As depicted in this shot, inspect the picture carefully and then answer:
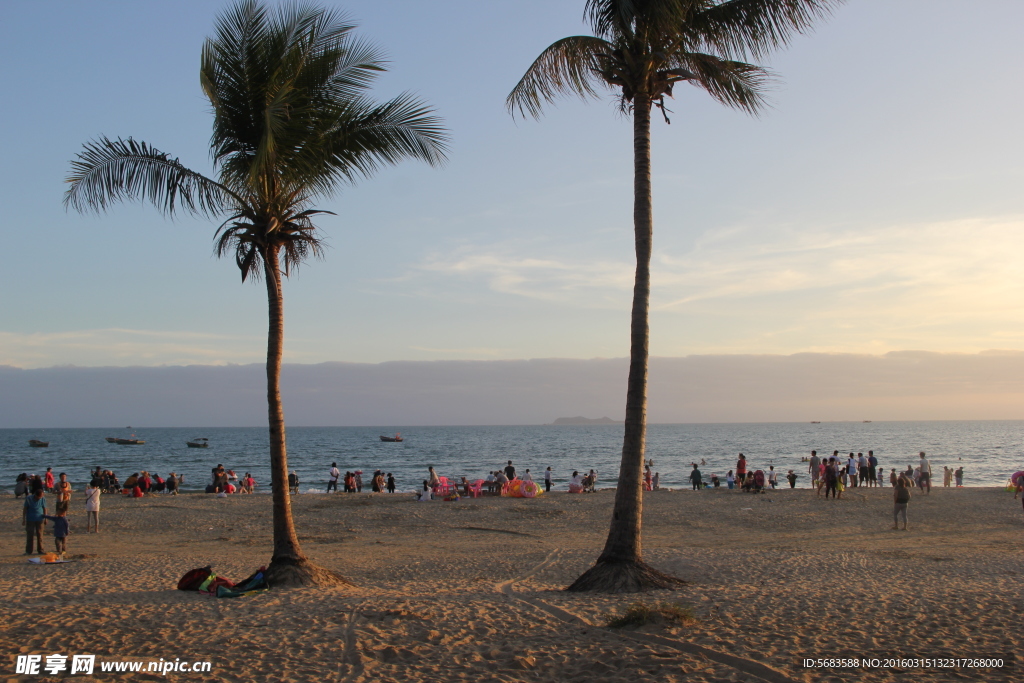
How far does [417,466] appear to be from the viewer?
69.8m

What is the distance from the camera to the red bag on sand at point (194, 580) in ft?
33.1

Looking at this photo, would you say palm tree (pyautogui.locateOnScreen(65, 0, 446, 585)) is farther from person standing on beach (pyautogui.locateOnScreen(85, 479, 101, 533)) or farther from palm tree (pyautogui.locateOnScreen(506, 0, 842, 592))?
person standing on beach (pyautogui.locateOnScreen(85, 479, 101, 533))

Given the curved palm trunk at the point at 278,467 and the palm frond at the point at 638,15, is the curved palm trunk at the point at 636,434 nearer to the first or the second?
the palm frond at the point at 638,15

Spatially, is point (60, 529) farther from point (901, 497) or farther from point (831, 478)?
point (831, 478)

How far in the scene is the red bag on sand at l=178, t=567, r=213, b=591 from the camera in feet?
33.1

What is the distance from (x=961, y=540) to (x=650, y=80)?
14397 millimetres

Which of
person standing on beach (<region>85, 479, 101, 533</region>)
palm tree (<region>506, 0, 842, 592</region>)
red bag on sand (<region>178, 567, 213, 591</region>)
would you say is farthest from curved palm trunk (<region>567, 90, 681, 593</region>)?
person standing on beach (<region>85, 479, 101, 533</region>)

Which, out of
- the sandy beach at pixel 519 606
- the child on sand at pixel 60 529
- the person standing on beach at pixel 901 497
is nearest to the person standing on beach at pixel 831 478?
the sandy beach at pixel 519 606

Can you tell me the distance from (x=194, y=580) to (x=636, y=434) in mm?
6926

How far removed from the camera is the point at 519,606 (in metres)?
9.09

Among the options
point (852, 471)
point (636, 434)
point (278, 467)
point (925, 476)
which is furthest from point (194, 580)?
point (925, 476)

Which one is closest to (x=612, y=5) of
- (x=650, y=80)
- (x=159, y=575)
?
(x=650, y=80)

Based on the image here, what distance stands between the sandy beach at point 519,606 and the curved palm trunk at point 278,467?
25.1 inches

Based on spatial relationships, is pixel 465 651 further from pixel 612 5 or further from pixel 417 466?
pixel 417 466
